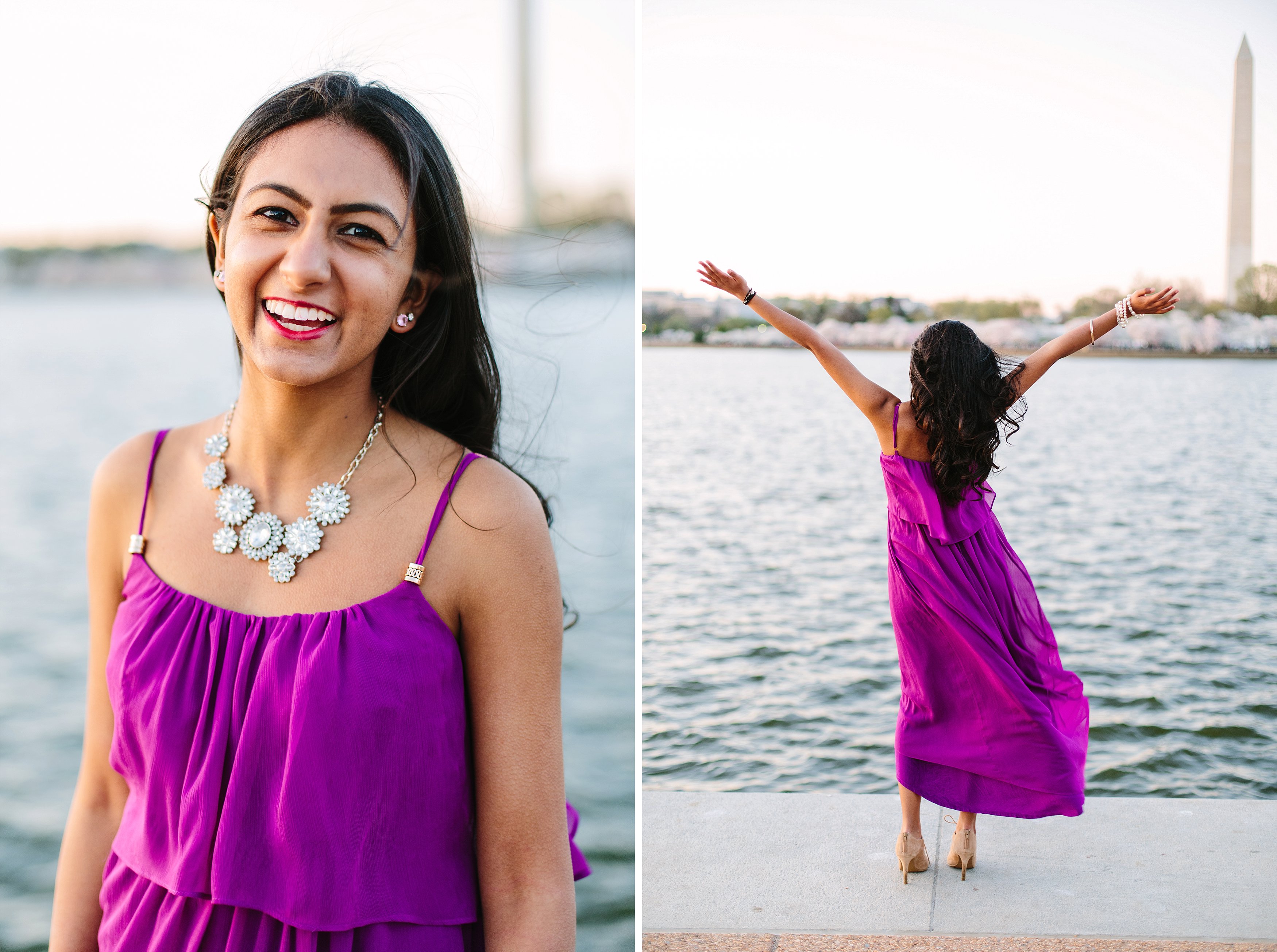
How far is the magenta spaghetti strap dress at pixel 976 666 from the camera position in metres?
3.02

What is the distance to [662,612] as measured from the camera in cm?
727

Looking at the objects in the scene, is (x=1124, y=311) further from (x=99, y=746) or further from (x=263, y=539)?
(x=99, y=746)

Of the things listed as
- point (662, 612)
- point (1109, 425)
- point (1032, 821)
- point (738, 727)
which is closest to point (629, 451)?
point (1109, 425)

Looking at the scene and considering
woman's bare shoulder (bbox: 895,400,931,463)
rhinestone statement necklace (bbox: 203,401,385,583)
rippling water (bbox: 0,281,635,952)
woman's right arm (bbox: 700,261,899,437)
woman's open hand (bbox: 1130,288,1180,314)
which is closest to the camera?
rhinestone statement necklace (bbox: 203,401,385,583)

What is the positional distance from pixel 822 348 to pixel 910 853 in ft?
4.87

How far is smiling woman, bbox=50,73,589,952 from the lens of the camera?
1.31m

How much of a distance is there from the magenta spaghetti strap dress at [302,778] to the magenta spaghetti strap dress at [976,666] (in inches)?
75.9

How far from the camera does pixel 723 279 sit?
9.61 ft

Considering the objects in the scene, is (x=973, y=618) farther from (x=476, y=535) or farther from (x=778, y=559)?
(x=778, y=559)

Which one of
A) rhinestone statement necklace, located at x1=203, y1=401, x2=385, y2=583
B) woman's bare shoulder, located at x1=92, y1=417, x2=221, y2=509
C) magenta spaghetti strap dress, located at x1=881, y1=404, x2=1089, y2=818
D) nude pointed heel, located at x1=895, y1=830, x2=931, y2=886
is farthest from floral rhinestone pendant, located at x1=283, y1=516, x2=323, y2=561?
nude pointed heel, located at x1=895, y1=830, x2=931, y2=886

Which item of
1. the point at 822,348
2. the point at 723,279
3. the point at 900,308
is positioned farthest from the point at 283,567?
the point at 900,308

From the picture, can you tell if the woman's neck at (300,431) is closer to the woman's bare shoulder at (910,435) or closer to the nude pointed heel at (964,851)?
the woman's bare shoulder at (910,435)

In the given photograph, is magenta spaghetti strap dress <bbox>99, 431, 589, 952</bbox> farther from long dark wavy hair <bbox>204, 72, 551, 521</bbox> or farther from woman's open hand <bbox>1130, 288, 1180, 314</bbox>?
woman's open hand <bbox>1130, 288, 1180, 314</bbox>

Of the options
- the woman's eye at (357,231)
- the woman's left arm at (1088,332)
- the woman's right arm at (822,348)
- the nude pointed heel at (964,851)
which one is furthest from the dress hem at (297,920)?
the nude pointed heel at (964,851)
